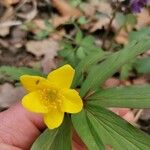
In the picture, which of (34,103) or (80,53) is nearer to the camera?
(34,103)

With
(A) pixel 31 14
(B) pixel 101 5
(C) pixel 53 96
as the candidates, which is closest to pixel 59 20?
(A) pixel 31 14

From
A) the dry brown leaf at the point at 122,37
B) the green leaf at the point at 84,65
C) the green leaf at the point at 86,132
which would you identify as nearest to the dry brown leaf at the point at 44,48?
the dry brown leaf at the point at 122,37

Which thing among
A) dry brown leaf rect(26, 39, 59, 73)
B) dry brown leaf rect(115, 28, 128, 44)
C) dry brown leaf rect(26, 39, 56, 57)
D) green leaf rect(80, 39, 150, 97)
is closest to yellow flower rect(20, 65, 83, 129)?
green leaf rect(80, 39, 150, 97)

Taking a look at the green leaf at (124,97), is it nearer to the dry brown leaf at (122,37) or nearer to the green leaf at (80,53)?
the green leaf at (80,53)

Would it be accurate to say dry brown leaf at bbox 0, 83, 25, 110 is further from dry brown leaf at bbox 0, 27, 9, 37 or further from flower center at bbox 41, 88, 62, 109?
flower center at bbox 41, 88, 62, 109

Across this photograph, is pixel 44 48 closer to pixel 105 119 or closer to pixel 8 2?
pixel 8 2
